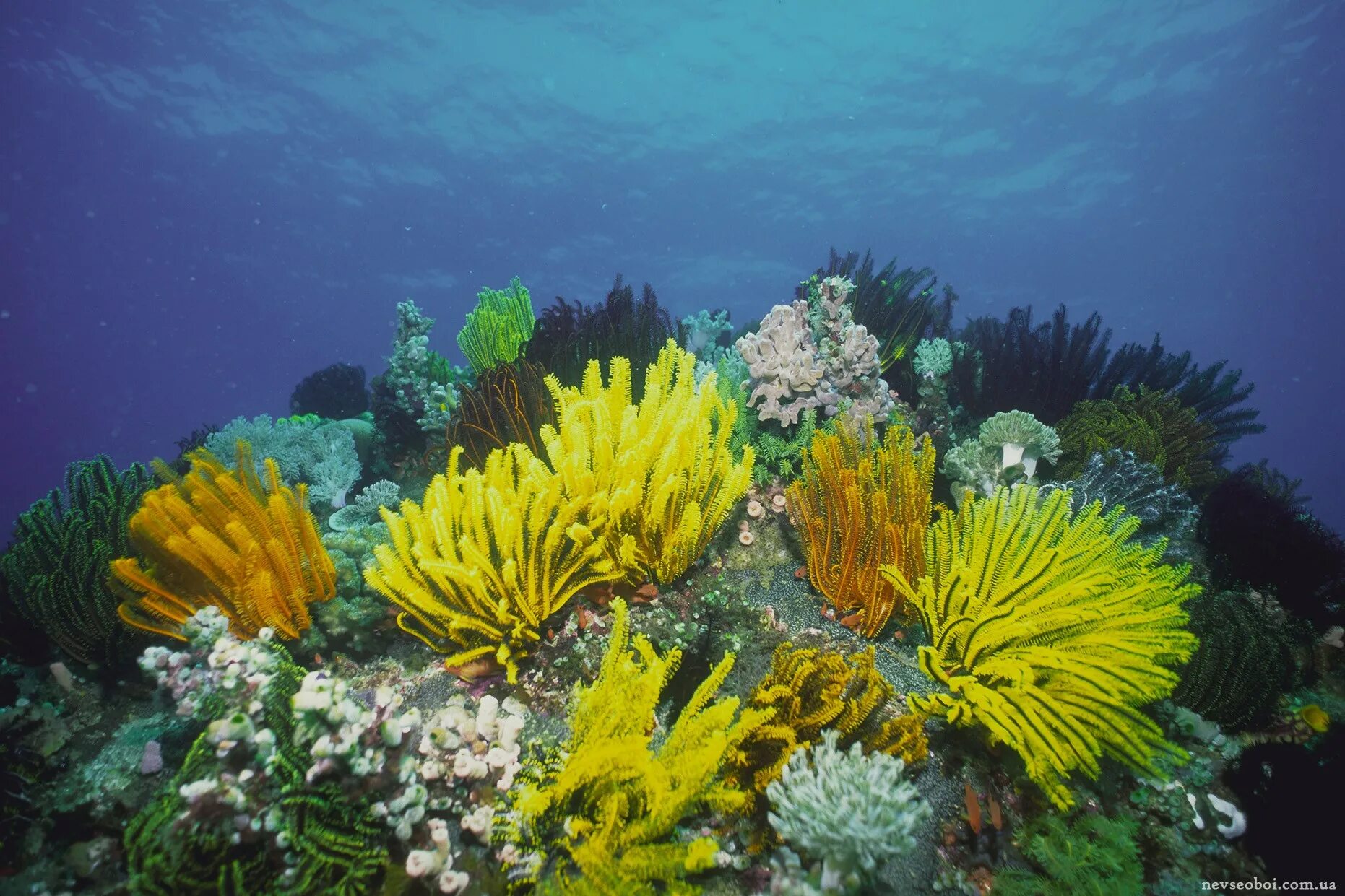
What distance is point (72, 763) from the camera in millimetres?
2844

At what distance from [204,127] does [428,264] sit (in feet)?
93.6

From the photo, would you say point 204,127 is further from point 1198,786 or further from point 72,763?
point 1198,786

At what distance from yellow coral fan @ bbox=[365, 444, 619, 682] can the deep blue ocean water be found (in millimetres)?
49616

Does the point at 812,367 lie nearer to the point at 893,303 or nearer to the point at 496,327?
the point at 893,303

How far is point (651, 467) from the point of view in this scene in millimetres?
3693

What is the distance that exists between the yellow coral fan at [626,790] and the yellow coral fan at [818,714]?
0.45 ft

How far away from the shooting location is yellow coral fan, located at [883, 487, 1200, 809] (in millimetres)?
2805

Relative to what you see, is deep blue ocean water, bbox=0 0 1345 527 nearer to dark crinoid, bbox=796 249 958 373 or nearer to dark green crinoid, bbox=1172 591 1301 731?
dark crinoid, bbox=796 249 958 373

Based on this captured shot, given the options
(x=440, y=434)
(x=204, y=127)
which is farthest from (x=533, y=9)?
(x=440, y=434)

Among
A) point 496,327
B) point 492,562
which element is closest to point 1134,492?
point 492,562

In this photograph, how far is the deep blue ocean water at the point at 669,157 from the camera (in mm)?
38688

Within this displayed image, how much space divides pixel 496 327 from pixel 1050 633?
615 centimetres

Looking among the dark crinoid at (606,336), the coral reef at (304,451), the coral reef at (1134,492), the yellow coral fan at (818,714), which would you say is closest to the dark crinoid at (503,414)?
the dark crinoid at (606,336)

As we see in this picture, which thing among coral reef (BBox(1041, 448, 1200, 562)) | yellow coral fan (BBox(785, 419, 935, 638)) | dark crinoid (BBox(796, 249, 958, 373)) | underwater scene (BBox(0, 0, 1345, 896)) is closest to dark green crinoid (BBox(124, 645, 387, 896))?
underwater scene (BBox(0, 0, 1345, 896))
